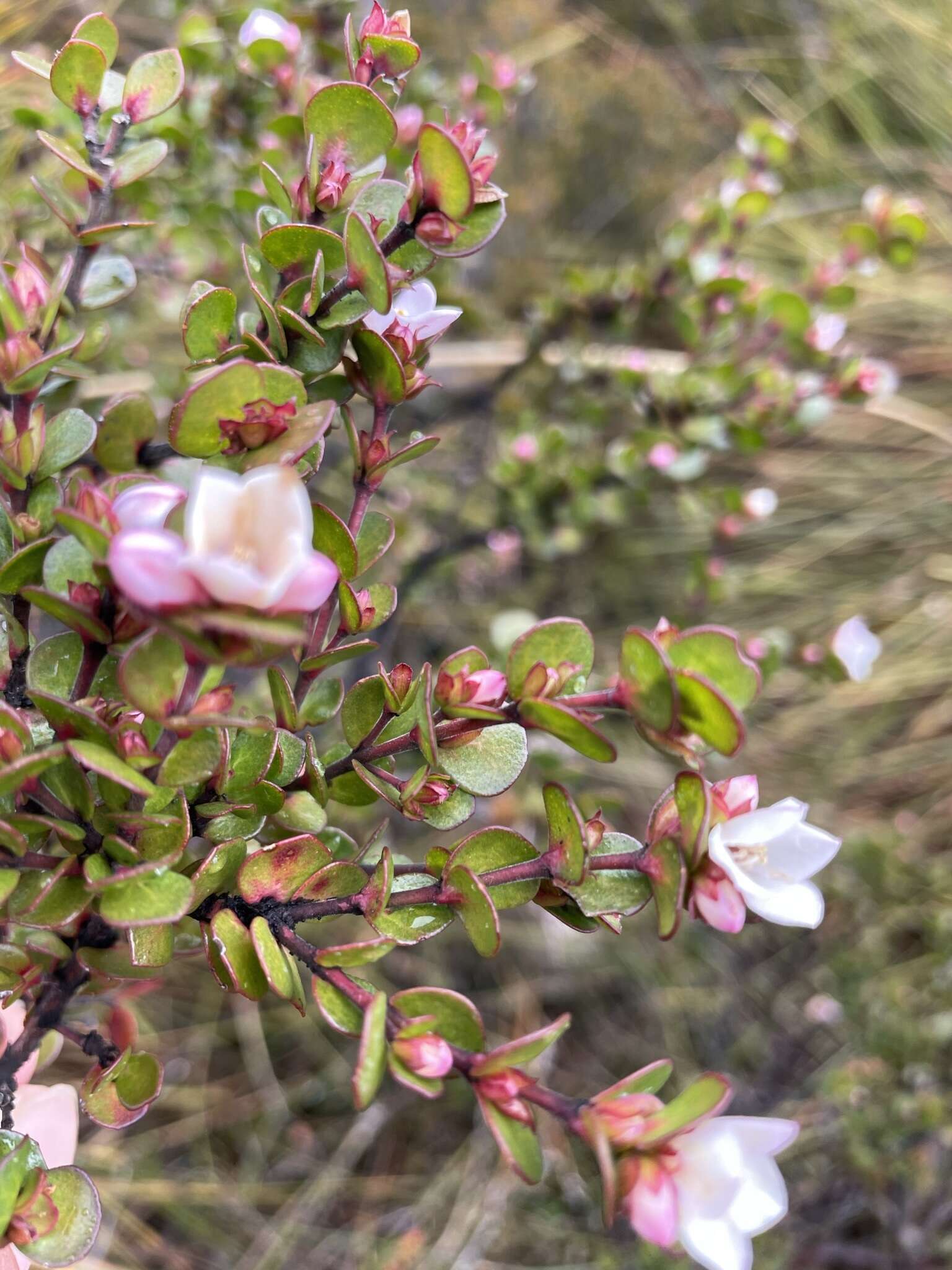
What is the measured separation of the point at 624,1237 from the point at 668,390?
1.04 meters

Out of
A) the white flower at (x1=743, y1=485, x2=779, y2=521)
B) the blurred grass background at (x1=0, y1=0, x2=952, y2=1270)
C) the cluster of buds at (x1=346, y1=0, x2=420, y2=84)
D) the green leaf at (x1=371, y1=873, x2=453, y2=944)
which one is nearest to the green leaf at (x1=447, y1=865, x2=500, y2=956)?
the green leaf at (x1=371, y1=873, x2=453, y2=944)

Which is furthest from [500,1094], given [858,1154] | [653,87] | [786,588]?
[653,87]

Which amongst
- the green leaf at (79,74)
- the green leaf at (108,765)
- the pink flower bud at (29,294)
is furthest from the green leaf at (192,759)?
the green leaf at (79,74)

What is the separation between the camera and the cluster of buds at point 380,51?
364 millimetres

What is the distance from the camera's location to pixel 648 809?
1451mm

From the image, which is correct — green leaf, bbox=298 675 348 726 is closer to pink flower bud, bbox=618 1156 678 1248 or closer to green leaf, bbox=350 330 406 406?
green leaf, bbox=350 330 406 406

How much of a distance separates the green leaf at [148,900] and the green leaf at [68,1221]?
0.11 meters

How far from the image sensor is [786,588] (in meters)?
1.58

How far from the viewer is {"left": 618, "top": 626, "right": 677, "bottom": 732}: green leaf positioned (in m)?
0.28

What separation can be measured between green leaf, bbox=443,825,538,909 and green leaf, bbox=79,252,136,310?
34cm

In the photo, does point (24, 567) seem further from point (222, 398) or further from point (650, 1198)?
point (650, 1198)

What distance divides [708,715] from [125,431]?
30 cm

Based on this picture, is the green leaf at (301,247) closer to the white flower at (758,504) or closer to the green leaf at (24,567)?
the green leaf at (24,567)

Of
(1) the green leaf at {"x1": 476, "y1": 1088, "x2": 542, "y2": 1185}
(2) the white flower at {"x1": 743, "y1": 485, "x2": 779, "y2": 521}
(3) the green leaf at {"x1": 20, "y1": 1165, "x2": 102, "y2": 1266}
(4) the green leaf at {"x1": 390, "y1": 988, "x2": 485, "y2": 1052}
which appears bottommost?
(2) the white flower at {"x1": 743, "y1": 485, "x2": 779, "y2": 521}
